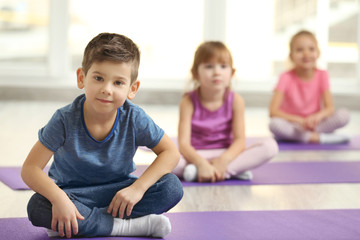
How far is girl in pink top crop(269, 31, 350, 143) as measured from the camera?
3.38 meters

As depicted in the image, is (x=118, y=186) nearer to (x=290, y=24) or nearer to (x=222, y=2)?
(x=222, y=2)

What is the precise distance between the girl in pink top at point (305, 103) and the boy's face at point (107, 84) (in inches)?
74.9

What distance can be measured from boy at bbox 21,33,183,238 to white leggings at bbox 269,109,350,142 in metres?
1.76

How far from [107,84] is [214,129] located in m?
1.09

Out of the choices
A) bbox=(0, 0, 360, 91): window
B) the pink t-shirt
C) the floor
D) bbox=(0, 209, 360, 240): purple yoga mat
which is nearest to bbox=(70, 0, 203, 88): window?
bbox=(0, 0, 360, 91): window

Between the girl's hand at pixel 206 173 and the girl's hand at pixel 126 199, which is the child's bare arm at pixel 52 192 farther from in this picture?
the girl's hand at pixel 206 173

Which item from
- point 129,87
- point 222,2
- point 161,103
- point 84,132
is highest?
point 222,2

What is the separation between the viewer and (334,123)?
3.45m

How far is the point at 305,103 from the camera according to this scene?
11.5 feet

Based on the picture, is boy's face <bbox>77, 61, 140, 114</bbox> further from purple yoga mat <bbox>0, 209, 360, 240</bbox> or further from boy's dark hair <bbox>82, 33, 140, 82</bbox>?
purple yoga mat <bbox>0, 209, 360, 240</bbox>

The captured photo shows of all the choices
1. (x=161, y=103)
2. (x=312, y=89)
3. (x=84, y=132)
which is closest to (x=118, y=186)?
(x=84, y=132)

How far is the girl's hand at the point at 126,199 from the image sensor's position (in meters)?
1.61

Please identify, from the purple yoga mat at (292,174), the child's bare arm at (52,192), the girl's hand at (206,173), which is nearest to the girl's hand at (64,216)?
the child's bare arm at (52,192)

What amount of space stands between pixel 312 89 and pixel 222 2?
1.82 m
